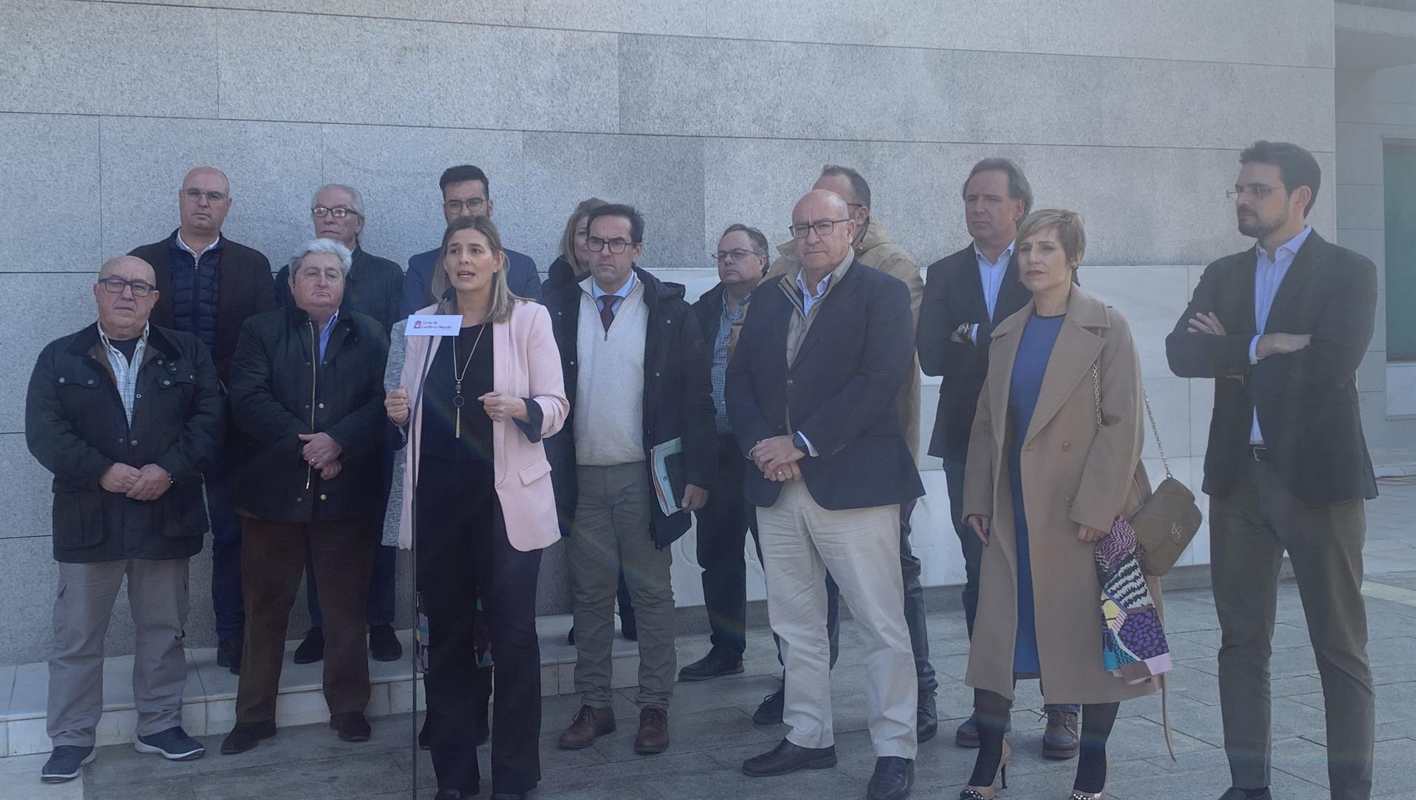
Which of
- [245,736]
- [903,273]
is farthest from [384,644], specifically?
[903,273]

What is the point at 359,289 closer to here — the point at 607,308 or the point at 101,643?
the point at 607,308

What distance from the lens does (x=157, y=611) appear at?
5074 millimetres

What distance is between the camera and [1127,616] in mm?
4156

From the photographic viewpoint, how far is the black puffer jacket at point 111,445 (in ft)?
15.9

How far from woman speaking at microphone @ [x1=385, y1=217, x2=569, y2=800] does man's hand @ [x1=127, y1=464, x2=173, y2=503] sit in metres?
0.97

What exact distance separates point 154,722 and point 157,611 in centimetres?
43

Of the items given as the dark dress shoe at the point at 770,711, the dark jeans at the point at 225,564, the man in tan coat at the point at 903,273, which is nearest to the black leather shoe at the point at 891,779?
the man in tan coat at the point at 903,273

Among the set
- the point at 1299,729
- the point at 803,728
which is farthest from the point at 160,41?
the point at 1299,729

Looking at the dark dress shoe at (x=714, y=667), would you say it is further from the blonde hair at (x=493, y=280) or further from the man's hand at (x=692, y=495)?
the blonde hair at (x=493, y=280)

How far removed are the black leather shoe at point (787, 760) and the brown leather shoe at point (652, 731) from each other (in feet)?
1.29

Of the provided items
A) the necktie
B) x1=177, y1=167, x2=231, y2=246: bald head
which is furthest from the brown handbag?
x1=177, y1=167, x2=231, y2=246: bald head

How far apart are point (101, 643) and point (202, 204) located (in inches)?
70.5

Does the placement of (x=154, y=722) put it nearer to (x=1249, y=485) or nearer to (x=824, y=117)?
(x=1249, y=485)

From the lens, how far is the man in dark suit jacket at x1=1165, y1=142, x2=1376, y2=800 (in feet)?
13.4
